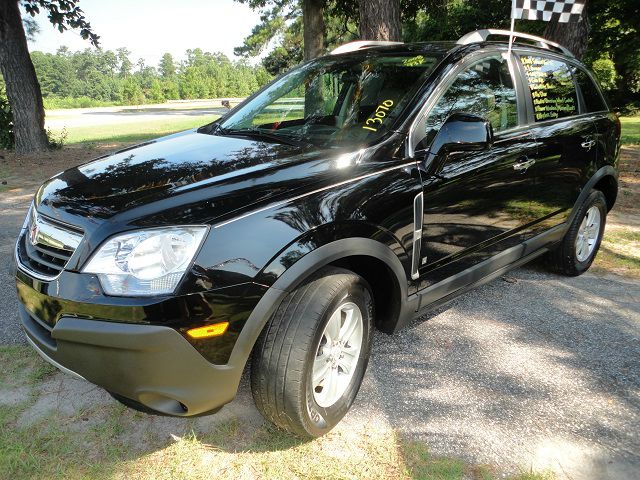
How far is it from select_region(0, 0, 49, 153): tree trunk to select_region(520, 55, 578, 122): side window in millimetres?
10117

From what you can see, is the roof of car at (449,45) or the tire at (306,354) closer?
the tire at (306,354)

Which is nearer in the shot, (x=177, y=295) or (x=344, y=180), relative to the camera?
(x=177, y=295)

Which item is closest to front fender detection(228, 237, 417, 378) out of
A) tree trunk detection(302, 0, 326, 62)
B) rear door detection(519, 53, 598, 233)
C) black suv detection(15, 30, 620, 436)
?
black suv detection(15, 30, 620, 436)

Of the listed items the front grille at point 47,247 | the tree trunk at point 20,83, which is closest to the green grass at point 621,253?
the front grille at point 47,247

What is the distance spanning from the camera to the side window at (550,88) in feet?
11.2

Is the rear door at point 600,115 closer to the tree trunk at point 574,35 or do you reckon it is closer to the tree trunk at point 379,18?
the tree trunk at point 379,18

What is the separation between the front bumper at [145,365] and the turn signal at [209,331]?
0.14ft

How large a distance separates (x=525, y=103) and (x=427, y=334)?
1.66m

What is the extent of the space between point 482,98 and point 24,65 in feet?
33.6

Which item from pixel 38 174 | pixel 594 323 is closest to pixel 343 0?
pixel 38 174

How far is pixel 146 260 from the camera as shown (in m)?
1.81

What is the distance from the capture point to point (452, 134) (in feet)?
8.36

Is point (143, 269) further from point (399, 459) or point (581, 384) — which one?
point (581, 384)

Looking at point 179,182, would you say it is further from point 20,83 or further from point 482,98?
point 20,83
